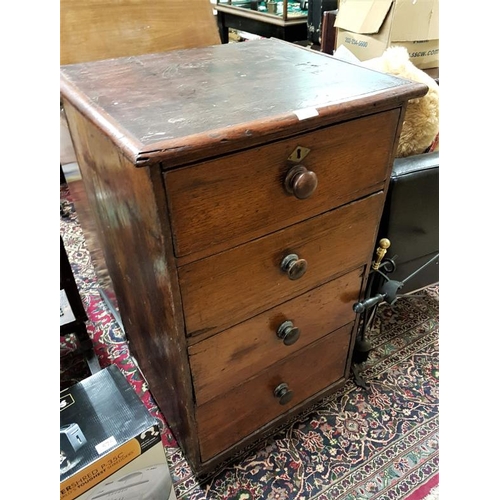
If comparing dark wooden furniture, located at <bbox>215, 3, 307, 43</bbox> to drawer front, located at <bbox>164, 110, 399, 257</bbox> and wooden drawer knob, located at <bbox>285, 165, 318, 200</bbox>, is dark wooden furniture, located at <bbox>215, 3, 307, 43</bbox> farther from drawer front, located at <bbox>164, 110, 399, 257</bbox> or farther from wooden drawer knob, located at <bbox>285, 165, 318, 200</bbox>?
wooden drawer knob, located at <bbox>285, 165, 318, 200</bbox>

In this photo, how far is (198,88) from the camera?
0.72 metres

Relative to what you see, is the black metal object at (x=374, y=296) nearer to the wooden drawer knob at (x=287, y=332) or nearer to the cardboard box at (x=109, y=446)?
the wooden drawer knob at (x=287, y=332)

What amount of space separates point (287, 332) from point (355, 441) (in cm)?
48

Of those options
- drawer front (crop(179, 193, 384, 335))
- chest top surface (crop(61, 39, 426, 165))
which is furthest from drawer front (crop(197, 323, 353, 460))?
chest top surface (crop(61, 39, 426, 165))

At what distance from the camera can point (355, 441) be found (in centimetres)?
115

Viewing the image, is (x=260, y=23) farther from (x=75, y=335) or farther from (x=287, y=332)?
(x=287, y=332)

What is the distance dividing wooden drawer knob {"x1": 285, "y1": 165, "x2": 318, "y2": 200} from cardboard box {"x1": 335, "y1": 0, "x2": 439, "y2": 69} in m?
1.14

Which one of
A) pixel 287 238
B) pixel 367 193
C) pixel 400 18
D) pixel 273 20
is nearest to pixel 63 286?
pixel 287 238

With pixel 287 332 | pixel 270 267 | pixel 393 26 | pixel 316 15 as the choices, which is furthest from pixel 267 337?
pixel 316 15

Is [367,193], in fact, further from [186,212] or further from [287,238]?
[186,212]

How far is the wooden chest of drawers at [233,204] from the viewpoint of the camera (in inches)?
23.7

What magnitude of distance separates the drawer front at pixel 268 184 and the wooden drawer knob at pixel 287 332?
10.0 inches

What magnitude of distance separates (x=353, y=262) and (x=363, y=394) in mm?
541

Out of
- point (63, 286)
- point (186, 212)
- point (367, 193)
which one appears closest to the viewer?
point (186, 212)
